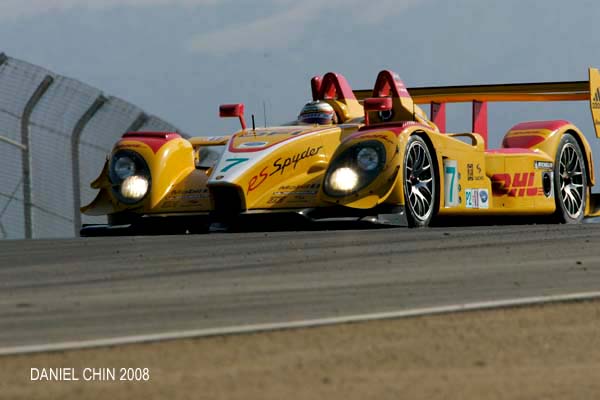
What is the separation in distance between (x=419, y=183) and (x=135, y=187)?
2486mm

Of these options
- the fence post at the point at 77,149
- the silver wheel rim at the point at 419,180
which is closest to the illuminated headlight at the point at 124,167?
the silver wheel rim at the point at 419,180

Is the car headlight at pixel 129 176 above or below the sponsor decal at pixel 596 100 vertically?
below

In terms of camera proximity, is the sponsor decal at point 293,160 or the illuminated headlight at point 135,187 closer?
the sponsor decal at point 293,160

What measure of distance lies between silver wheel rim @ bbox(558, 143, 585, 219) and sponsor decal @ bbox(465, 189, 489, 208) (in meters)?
1.51

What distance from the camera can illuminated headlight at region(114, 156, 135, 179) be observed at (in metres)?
11.7

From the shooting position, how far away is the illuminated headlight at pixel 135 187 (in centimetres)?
1142

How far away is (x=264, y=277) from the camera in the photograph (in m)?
6.72

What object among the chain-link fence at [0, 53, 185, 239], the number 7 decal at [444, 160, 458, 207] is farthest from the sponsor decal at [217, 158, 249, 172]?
the chain-link fence at [0, 53, 185, 239]

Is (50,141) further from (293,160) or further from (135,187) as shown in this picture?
A: (293,160)

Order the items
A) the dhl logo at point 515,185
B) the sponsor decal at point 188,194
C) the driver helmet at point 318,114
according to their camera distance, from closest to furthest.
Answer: the sponsor decal at point 188,194 < the driver helmet at point 318,114 < the dhl logo at point 515,185

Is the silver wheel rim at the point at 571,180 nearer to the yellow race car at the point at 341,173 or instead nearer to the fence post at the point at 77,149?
the yellow race car at the point at 341,173

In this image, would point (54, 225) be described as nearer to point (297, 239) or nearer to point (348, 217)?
point (348, 217)

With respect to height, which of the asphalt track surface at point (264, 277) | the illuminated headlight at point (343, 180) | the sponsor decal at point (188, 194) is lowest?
the asphalt track surface at point (264, 277)

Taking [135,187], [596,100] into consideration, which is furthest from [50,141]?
[596,100]
